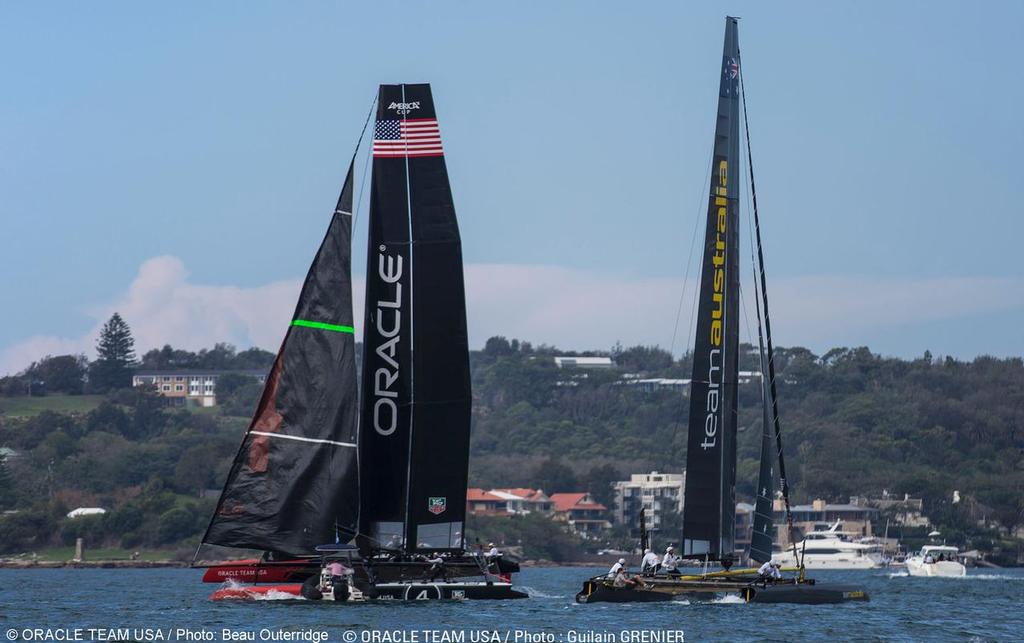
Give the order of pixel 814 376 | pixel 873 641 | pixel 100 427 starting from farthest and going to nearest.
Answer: pixel 814 376, pixel 100 427, pixel 873 641

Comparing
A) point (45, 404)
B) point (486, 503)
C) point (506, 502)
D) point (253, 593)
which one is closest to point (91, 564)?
point (486, 503)

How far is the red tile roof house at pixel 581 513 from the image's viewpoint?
129m

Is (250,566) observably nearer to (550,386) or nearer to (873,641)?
(873,641)

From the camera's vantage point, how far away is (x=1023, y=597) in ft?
188

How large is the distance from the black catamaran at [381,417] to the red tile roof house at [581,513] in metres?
90.6

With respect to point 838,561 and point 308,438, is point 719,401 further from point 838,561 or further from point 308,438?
point 838,561

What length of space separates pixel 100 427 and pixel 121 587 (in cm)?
9575

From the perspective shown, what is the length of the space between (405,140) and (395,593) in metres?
9.34

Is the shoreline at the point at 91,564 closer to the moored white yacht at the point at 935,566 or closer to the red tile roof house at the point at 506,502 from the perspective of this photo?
the red tile roof house at the point at 506,502

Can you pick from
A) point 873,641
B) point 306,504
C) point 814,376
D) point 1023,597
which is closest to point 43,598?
point 306,504

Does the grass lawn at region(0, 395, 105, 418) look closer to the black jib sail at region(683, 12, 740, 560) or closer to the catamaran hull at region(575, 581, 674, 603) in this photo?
the catamaran hull at region(575, 581, 674, 603)

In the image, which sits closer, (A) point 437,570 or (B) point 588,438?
(A) point 437,570

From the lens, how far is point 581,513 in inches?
5197

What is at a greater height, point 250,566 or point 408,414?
point 408,414
